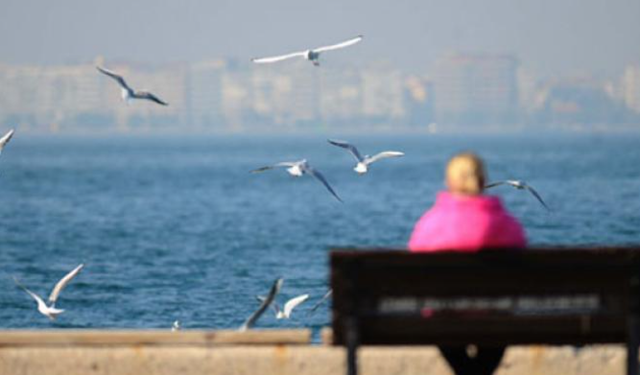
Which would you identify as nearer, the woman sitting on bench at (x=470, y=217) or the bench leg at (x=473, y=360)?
the woman sitting on bench at (x=470, y=217)

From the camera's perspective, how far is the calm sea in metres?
23.2

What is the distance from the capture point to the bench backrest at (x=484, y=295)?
7062 mm

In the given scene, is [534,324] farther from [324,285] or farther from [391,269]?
[324,285]

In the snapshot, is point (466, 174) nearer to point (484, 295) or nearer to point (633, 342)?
point (484, 295)

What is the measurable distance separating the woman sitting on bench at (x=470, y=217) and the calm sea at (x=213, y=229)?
1182 cm

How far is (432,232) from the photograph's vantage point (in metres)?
7.35

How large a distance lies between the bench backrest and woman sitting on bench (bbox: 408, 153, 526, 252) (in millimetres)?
184

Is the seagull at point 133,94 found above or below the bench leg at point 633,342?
above

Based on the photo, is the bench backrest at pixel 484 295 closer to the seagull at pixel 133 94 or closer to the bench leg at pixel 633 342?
the bench leg at pixel 633 342

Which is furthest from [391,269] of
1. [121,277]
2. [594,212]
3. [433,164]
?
[433,164]

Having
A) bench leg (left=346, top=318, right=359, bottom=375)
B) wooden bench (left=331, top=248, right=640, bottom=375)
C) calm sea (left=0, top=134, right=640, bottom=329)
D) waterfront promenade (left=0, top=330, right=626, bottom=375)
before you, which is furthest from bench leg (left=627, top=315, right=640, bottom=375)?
calm sea (left=0, top=134, right=640, bottom=329)

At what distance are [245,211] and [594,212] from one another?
13.0 metres

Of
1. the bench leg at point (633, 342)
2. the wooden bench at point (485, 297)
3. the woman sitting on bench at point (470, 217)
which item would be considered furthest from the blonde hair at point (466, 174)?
the bench leg at point (633, 342)

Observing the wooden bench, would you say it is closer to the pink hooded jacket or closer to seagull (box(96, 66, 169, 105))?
the pink hooded jacket
